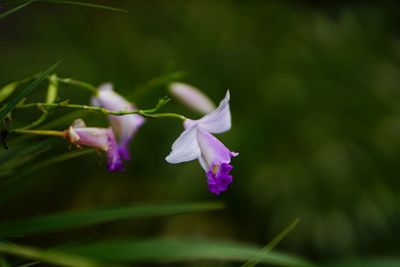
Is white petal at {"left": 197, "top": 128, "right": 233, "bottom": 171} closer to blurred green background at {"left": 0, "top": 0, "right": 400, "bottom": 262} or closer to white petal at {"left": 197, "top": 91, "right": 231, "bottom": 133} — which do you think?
white petal at {"left": 197, "top": 91, "right": 231, "bottom": 133}

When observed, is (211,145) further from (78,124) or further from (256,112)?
(256,112)

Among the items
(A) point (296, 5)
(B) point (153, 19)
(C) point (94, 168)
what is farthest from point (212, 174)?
(A) point (296, 5)

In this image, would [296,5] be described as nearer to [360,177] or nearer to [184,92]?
[360,177]

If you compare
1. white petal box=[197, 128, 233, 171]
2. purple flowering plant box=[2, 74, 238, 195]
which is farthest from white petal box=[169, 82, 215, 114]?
white petal box=[197, 128, 233, 171]

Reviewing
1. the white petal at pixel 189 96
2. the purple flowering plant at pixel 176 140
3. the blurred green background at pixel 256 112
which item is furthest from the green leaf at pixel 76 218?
the blurred green background at pixel 256 112

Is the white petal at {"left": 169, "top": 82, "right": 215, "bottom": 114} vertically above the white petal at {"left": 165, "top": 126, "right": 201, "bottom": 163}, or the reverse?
the white petal at {"left": 169, "top": 82, "right": 215, "bottom": 114}

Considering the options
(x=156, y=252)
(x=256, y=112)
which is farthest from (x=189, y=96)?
(x=256, y=112)
